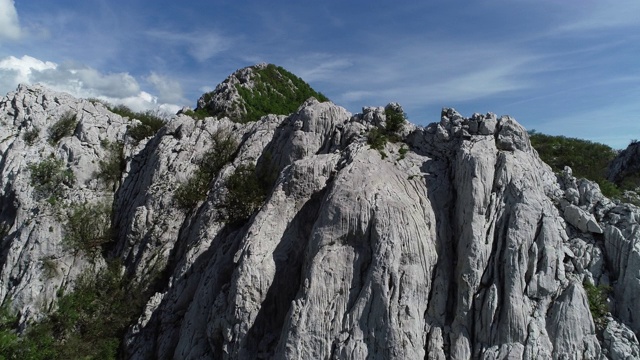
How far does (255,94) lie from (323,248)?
33.5 m

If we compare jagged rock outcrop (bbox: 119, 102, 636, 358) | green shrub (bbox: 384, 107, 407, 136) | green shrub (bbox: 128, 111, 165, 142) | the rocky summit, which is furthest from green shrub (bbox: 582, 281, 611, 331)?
green shrub (bbox: 128, 111, 165, 142)

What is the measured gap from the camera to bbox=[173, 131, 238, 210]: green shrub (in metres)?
24.9

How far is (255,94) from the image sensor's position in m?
46.6

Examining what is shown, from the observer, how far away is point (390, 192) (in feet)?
55.2

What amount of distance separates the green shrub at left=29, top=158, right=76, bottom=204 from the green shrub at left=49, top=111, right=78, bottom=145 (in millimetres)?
3378

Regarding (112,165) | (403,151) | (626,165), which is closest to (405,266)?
(403,151)

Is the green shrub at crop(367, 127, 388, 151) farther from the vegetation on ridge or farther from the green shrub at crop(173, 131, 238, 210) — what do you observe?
the green shrub at crop(173, 131, 238, 210)

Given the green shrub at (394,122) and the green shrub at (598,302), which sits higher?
the green shrub at (394,122)

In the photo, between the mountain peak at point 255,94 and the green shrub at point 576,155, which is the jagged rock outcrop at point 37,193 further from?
the green shrub at point 576,155

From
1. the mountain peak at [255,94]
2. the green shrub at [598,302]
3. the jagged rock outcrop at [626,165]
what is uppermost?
the mountain peak at [255,94]

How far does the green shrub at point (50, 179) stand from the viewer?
2719 cm

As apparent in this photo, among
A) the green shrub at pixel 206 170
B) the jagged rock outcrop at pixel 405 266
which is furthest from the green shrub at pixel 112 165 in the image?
the jagged rock outcrop at pixel 405 266

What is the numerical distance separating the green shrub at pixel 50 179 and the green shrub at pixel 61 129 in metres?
3.38

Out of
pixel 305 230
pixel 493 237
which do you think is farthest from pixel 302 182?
pixel 493 237
